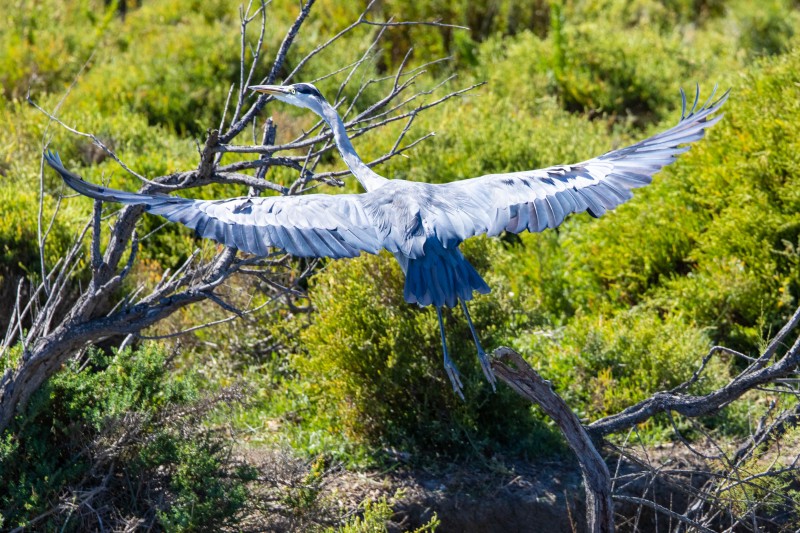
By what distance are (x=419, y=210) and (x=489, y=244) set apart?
1.86 metres

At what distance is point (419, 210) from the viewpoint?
4.46 meters

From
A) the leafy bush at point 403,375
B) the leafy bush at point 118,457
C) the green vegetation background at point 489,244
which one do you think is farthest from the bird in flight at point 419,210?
the leafy bush at point 118,457

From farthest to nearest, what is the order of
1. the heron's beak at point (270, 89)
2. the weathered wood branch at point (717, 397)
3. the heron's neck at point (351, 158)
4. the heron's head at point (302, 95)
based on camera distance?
1. the heron's head at point (302, 95)
2. the heron's neck at point (351, 158)
3. the heron's beak at point (270, 89)
4. the weathered wood branch at point (717, 397)

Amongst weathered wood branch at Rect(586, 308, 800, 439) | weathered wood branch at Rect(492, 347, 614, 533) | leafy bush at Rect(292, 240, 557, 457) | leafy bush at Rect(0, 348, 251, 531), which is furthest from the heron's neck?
weathered wood branch at Rect(586, 308, 800, 439)

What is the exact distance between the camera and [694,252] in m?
7.02

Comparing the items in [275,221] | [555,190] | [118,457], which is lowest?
[118,457]

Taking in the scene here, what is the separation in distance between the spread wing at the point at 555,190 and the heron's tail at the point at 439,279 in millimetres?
92

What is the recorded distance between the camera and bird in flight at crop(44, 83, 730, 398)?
414 centimetres

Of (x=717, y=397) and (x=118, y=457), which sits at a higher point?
(x=717, y=397)

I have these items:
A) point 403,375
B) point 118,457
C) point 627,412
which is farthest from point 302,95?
point 627,412

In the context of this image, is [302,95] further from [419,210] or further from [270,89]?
[419,210]

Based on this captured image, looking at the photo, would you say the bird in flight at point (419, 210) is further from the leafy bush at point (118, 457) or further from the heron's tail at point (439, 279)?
the leafy bush at point (118, 457)

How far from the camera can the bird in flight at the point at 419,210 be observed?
414 cm

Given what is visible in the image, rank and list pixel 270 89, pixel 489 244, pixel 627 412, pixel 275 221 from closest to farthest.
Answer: pixel 275 221, pixel 627 412, pixel 270 89, pixel 489 244
